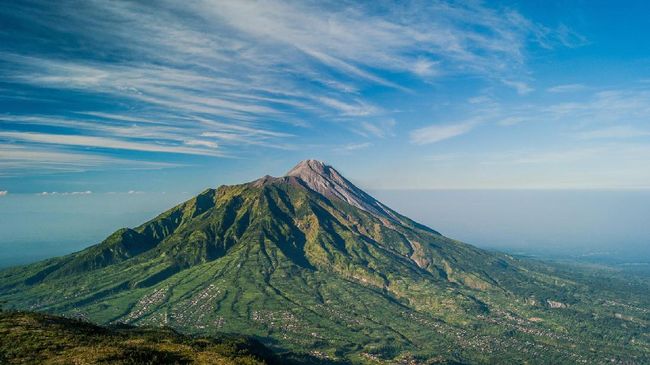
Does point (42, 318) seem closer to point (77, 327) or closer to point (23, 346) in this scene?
point (77, 327)

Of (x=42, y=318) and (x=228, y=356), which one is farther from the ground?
(x=42, y=318)

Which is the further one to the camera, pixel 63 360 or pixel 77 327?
pixel 77 327

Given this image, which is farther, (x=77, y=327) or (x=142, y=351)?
(x=77, y=327)

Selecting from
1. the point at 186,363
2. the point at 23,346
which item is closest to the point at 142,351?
the point at 186,363

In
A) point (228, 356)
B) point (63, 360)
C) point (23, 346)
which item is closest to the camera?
point (63, 360)

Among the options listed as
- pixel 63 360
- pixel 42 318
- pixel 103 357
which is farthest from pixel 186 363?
pixel 42 318

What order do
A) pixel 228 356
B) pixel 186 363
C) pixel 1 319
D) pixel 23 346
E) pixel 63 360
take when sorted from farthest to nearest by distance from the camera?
1. pixel 228 356
2. pixel 1 319
3. pixel 186 363
4. pixel 23 346
5. pixel 63 360

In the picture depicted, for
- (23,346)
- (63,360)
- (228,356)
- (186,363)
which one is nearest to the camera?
(63,360)

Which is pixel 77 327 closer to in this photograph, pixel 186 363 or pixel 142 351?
pixel 142 351

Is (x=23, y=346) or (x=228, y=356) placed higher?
(x=23, y=346)
